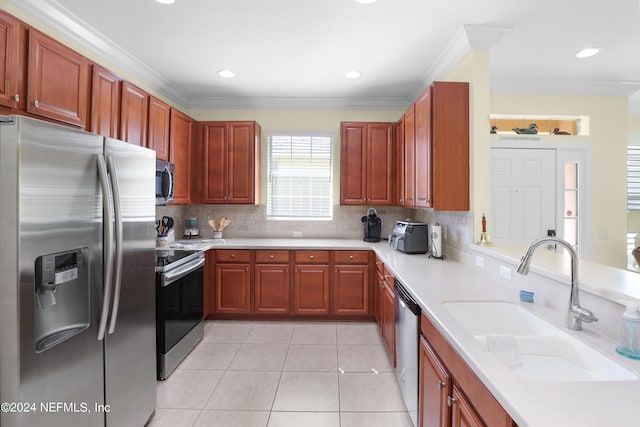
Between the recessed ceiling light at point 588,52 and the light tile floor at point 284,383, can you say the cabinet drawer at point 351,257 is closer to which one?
the light tile floor at point 284,383

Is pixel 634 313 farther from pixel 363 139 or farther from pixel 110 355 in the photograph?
pixel 363 139

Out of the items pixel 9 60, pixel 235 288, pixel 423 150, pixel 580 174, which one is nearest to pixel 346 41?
pixel 423 150

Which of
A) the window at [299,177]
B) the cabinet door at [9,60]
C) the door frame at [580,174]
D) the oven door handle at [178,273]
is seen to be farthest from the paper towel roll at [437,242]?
the cabinet door at [9,60]

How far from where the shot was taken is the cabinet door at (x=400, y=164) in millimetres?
3510

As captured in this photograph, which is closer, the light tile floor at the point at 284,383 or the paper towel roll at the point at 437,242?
the light tile floor at the point at 284,383

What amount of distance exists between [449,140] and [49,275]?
2670 millimetres

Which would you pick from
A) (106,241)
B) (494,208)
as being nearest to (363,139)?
(494,208)

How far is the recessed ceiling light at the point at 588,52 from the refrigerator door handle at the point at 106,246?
3803 millimetres

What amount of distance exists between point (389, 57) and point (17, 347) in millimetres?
3171

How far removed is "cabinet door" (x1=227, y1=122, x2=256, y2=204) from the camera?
385 centimetres

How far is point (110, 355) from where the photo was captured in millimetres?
1601

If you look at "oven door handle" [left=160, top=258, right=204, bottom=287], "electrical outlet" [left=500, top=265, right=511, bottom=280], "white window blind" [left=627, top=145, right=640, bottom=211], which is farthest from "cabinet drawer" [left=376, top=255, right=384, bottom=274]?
"white window blind" [left=627, top=145, right=640, bottom=211]

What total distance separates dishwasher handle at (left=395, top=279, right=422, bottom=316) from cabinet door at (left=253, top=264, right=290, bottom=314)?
1582 millimetres

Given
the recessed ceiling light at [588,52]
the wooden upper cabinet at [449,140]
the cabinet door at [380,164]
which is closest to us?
the wooden upper cabinet at [449,140]
